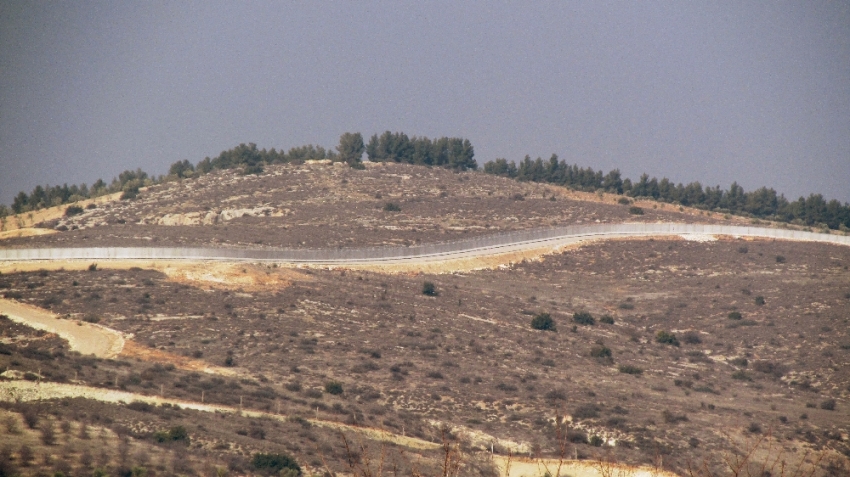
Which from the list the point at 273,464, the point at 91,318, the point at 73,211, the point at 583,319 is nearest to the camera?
the point at 273,464

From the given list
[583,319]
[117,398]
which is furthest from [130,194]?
[117,398]

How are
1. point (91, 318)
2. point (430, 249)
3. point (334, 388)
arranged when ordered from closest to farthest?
point (334, 388) < point (91, 318) < point (430, 249)

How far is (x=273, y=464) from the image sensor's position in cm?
2897

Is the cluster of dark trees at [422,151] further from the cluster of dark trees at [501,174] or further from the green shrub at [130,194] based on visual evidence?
the green shrub at [130,194]

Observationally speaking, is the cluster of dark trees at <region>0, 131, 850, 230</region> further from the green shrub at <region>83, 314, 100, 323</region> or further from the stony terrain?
the green shrub at <region>83, 314, 100, 323</region>

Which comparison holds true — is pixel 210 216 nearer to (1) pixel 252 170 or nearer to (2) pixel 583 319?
(1) pixel 252 170

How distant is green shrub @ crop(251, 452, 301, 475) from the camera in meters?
28.5

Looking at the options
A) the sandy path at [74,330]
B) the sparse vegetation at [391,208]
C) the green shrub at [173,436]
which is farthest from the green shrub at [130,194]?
the green shrub at [173,436]

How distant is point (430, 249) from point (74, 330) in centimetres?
3674

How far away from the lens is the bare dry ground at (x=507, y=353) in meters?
38.5

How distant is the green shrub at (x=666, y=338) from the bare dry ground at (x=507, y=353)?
681 mm

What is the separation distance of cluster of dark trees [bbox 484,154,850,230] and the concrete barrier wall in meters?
31.1

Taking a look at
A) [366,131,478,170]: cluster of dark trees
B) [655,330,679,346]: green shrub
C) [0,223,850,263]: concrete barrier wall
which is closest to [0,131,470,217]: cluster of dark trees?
[366,131,478,170]: cluster of dark trees

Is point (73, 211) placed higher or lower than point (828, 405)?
higher
